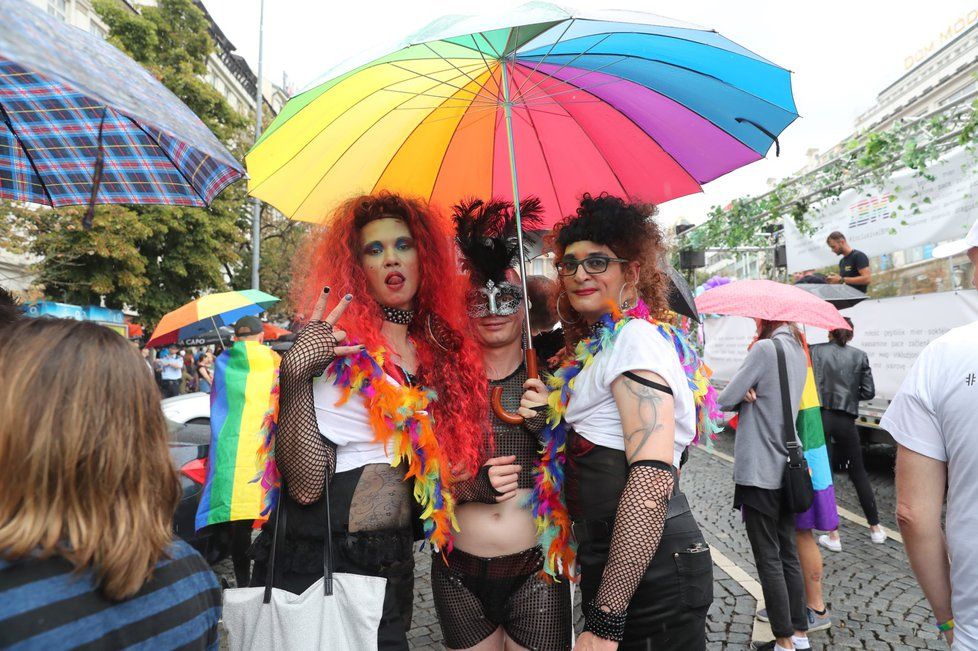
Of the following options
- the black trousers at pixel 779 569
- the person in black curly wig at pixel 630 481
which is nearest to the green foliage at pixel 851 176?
the black trousers at pixel 779 569

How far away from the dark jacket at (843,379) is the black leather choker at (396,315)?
15.3ft

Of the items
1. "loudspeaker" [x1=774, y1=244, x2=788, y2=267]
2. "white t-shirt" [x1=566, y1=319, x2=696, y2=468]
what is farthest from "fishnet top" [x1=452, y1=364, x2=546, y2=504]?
"loudspeaker" [x1=774, y1=244, x2=788, y2=267]

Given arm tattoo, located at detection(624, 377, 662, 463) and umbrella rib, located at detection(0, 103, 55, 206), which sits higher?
umbrella rib, located at detection(0, 103, 55, 206)

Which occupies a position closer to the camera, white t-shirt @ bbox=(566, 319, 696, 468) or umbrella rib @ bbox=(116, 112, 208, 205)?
white t-shirt @ bbox=(566, 319, 696, 468)

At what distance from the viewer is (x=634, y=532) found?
1642 mm

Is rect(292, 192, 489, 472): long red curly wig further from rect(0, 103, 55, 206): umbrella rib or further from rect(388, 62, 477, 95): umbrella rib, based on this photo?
rect(0, 103, 55, 206): umbrella rib

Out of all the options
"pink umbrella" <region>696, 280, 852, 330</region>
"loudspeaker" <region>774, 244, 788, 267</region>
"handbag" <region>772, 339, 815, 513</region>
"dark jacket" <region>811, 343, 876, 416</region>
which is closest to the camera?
"handbag" <region>772, 339, 815, 513</region>

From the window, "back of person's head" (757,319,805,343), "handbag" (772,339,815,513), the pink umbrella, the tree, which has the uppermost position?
the window

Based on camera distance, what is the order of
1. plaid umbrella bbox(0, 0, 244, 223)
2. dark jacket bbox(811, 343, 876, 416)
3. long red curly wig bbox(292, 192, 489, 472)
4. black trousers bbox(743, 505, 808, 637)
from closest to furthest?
plaid umbrella bbox(0, 0, 244, 223), long red curly wig bbox(292, 192, 489, 472), black trousers bbox(743, 505, 808, 637), dark jacket bbox(811, 343, 876, 416)

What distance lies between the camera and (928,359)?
168 centimetres

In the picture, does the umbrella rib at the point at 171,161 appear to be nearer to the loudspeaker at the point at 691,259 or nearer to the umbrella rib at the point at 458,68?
the umbrella rib at the point at 458,68

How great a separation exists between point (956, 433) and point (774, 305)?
7.23 ft

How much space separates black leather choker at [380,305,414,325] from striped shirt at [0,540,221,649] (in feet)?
3.84

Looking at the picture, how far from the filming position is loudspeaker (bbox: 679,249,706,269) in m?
11.9
